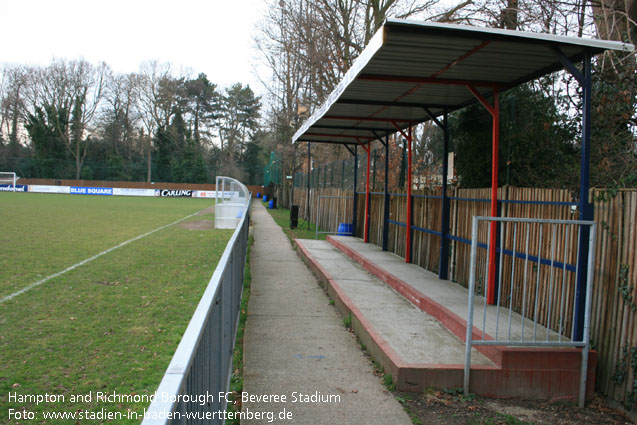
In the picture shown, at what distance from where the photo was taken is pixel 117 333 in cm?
632

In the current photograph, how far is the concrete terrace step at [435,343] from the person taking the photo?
15.9 ft

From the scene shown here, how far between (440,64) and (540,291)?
2945 millimetres

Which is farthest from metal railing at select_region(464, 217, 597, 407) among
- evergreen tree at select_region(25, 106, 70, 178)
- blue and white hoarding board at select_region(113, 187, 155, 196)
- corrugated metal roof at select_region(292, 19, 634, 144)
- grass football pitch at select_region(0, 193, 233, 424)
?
evergreen tree at select_region(25, 106, 70, 178)

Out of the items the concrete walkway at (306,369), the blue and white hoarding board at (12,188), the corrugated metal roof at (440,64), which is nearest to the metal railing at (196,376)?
the concrete walkway at (306,369)

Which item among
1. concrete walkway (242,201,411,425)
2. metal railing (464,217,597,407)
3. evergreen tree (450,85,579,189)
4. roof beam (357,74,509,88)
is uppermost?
roof beam (357,74,509,88)

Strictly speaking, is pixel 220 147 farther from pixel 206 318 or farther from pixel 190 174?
pixel 206 318

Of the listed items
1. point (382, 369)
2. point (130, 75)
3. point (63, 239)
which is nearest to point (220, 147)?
point (130, 75)

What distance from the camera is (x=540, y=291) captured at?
19.4 feet

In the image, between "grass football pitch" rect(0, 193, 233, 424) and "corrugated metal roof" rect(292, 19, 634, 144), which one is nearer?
"grass football pitch" rect(0, 193, 233, 424)

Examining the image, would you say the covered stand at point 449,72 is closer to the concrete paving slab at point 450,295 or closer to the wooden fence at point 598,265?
the wooden fence at point 598,265

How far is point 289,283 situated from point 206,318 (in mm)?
7587

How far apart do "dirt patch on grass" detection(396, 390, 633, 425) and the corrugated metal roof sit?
10.7 ft

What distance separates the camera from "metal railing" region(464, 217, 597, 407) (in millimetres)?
4773

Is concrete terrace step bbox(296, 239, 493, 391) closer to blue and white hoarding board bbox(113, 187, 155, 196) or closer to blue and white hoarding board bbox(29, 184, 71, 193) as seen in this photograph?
blue and white hoarding board bbox(113, 187, 155, 196)
